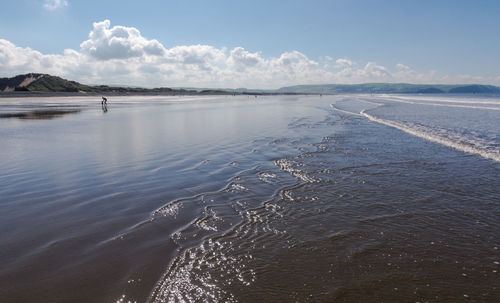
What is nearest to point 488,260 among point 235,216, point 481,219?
point 481,219

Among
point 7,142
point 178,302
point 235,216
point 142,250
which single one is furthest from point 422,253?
point 7,142

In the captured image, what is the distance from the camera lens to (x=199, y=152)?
14.2 m

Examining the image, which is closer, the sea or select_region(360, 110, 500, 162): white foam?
the sea

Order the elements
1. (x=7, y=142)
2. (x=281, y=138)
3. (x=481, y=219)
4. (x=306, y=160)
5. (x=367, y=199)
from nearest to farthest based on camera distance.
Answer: (x=481, y=219), (x=367, y=199), (x=306, y=160), (x=7, y=142), (x=281, y=138)

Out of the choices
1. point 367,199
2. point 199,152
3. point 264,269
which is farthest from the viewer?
point 199,152

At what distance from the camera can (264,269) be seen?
4656 mm

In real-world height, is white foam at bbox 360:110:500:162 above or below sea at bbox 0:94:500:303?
above

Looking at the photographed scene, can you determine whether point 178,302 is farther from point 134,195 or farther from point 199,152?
point 199,152

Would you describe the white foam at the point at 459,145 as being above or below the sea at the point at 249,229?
above

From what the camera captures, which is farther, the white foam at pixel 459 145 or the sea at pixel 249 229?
the white foam at pixel 459 145

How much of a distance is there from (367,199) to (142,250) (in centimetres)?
588

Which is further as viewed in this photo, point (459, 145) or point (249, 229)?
point (459, 145)

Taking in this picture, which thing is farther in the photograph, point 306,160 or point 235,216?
point 306,160

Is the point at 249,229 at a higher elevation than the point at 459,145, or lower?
lower
